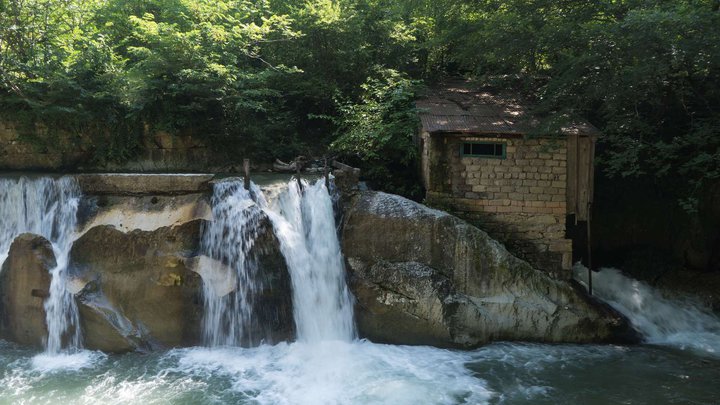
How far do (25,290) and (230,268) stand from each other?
333 centimetres

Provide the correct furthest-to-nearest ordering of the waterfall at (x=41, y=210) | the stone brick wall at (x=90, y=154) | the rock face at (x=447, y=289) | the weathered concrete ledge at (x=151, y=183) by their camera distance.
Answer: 1. the stone brick wall at (x=90, y=154)
2. the weathered concrete ledge at (x=151, y=183)
3. the waterfall at (x=41, y=210)
4. the rock face at (x=447, y=289)

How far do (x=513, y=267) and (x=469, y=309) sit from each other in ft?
3.52

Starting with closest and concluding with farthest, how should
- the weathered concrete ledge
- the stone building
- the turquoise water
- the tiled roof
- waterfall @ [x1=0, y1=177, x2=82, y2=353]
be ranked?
1. the turquoise water
2. waterfall @ [x1=0, y1=177, x2=82, y2=353]
3. the weathered concrete ledge
4. the tiled roof
5. the stone building

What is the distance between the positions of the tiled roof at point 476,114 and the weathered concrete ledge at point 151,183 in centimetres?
414

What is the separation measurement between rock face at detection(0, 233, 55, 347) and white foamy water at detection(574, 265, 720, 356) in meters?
9.78

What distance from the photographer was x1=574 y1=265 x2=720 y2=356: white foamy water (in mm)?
8953

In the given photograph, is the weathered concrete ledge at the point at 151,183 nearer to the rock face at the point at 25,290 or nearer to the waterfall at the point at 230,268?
the waterfall at the point at 230,268

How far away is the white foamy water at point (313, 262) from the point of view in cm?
875

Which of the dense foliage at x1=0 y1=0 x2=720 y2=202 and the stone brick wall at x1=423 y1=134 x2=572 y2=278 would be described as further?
the stone brick wall at x1=423 y1=134 x2=572 y2=278

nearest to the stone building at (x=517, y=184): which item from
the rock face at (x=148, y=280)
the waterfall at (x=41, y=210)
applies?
the rock face at (x=148, y=280)

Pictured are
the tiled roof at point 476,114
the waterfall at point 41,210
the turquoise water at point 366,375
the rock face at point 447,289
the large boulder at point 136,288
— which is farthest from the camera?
the tiled roof at point 476,114

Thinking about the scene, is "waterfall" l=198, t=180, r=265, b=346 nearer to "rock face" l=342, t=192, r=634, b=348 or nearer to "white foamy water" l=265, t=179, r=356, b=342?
"white foamy water" l=265, t=179, r=356, b=342

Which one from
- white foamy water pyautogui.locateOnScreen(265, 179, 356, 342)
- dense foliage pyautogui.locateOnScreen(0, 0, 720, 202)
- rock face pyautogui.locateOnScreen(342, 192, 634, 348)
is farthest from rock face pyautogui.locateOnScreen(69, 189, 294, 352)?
dense foliage pyautogui.locateOnScreen(0, 0, 720, 202)

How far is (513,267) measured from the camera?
874 centimetres
